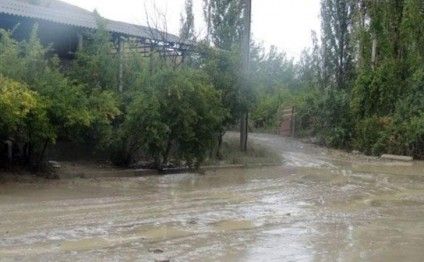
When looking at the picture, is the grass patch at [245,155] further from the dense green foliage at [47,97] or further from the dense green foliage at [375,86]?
the dense green foliage at [47,97]

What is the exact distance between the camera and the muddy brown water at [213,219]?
820 centimetres

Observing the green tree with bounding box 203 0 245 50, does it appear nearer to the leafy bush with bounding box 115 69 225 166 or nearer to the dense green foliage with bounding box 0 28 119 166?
the leafy bush with bounding box 115 69 225 166

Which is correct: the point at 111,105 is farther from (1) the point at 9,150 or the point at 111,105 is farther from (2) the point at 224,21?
(2) the point at 224,21

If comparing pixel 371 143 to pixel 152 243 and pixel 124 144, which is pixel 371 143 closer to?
pixel 124 144

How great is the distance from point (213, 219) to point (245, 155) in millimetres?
12933

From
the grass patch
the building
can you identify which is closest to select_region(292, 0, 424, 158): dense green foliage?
the grass patch

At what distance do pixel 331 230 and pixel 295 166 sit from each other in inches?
467

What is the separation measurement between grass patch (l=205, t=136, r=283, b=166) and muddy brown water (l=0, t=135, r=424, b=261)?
3.36 m

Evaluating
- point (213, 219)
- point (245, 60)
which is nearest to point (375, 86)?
point (245, 60)

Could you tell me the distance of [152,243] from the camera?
858cm

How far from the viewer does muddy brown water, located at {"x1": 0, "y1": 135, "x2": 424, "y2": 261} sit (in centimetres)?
820

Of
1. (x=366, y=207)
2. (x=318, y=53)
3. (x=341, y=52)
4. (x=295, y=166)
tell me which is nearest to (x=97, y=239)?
(x=366, y=207)

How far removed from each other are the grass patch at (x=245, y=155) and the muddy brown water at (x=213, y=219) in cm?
336

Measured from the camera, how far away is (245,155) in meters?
23.6
